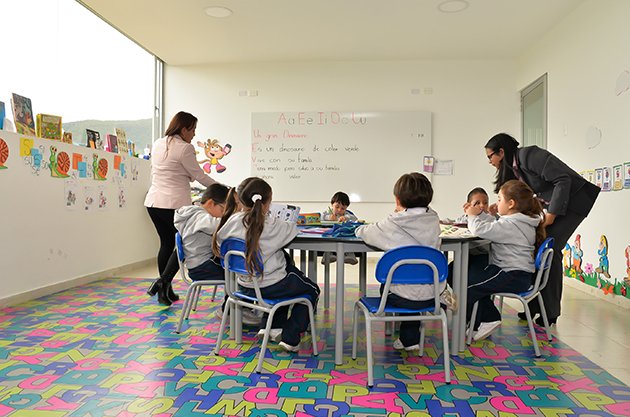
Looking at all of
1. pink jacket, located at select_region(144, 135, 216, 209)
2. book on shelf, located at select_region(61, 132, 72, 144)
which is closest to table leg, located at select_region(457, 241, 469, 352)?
pink jacket, located at select_region(144, 135, 216, 209)

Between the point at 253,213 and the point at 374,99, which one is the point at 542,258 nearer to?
the point at 253,213

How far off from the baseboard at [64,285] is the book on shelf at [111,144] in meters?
1.15

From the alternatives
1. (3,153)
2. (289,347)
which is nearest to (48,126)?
(3,153)

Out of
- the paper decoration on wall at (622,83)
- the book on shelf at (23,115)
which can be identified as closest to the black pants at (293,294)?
the book on shelf at (23,115)

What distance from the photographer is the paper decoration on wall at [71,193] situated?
3.83 meters

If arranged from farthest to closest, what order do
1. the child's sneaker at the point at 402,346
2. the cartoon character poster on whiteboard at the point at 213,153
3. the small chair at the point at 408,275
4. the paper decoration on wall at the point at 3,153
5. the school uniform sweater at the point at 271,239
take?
1. the cartoon character poster on whiteboard at the point at 213,153
2. the paper decoration on wall at the point at 3,153
3. the child's sneaker at the point at 402,346
4. the school uniform sweater at the point at 271,239
5. the small chair at the point at 408,275

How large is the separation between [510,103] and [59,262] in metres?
5.10

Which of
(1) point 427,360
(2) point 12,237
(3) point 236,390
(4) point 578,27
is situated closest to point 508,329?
(1) point 427,360

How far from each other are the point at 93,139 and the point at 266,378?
10.5 ft

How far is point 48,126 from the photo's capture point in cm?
362

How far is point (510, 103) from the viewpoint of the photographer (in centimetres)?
569

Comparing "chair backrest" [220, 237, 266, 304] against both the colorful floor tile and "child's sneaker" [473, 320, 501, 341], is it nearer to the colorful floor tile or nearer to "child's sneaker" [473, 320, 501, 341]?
the colorful floor tile

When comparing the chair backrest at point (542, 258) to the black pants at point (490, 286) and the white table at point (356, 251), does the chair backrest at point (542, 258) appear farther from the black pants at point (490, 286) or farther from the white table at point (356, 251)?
the white table at point (356, 251)

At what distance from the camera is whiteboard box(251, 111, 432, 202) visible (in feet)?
19.0
